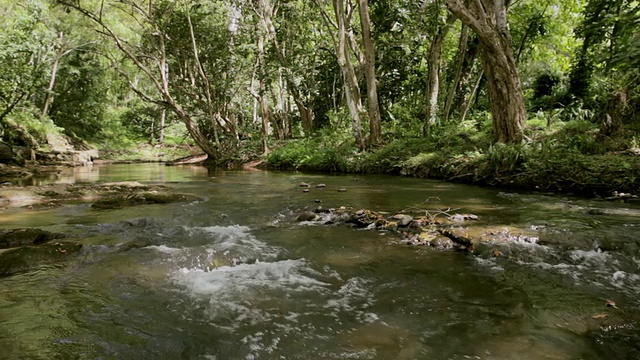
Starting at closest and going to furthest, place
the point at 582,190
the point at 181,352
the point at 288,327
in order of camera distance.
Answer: the point at 181,352 → the point at 288,327 → the point at 582,190

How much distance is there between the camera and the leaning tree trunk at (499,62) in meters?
9.21

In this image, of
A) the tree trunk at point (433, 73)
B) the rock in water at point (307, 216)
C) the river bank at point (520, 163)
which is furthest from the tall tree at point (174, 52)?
the rock in water at point (307, 216)

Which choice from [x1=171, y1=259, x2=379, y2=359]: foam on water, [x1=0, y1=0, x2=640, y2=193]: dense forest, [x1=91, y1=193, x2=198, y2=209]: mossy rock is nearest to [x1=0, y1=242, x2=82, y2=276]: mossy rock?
[x1=171, y1=259, x2=379, y2=359]: foam on water

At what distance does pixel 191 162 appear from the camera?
24.3 meters

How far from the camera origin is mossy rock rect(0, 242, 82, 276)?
3.50 m

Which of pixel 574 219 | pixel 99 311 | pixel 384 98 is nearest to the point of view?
pixel 99 311

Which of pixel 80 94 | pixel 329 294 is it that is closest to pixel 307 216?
pixel 329 294

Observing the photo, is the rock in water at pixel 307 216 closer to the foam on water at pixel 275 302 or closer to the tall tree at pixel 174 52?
the foam on water at pixel 275 302


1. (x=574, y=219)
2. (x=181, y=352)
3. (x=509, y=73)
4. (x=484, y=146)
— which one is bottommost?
(x=181, y=352)

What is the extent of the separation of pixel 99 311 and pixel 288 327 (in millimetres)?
1365

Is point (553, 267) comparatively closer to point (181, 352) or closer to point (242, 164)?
point (181, 352)

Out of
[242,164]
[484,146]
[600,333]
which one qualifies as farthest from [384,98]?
[600,333]

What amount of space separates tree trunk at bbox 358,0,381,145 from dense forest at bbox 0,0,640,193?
0.05 m

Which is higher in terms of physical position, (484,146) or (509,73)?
(509,73)
